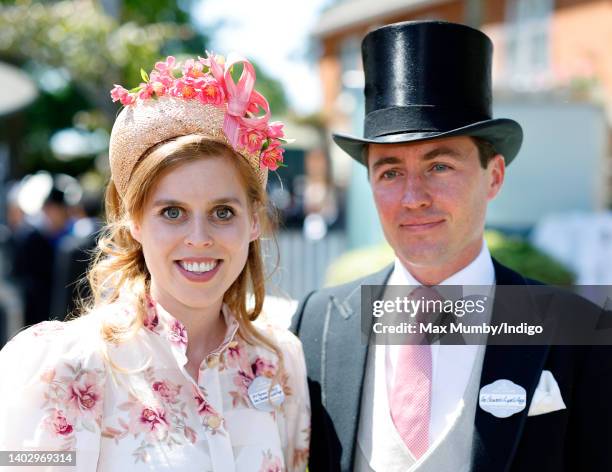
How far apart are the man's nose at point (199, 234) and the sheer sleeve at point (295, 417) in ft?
1.72

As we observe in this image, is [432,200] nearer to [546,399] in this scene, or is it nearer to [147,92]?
[546,399]

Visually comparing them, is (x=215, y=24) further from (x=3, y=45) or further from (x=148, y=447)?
(x=148, y=447)

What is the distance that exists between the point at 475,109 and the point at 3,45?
21.4 ft

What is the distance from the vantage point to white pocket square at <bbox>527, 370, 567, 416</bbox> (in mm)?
2037

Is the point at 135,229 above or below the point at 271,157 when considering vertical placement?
below

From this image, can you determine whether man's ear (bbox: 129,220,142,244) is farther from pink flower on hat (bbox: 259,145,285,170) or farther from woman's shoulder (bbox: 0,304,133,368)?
pink flower on hat (bbox: 259,145,285,170)

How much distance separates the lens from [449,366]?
2.22m

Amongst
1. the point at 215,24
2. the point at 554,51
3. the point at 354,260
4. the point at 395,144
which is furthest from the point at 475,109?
the point at 215,24

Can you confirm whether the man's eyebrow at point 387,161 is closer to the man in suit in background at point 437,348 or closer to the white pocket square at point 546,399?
the man in suit in background at point 437,348

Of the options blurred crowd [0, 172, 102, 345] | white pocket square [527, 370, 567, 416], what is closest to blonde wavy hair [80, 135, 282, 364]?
white pocket square [527, 370, 567, 416]

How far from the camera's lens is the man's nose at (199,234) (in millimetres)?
2012

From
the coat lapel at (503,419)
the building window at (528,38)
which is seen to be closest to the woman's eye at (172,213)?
the coat lapel at (503,419)

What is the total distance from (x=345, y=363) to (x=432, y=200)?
561 mm

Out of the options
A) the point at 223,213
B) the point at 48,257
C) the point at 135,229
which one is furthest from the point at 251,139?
the point at 48,257
